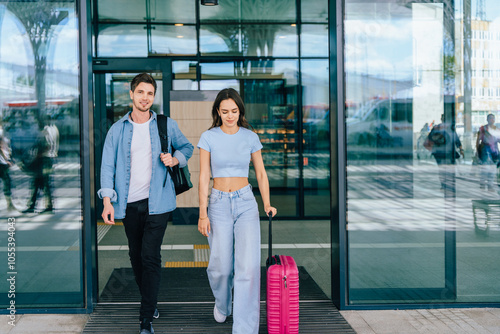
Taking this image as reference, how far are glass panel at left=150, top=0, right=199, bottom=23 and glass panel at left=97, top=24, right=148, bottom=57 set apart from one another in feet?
1.09

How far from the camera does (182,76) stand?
8.84 meters

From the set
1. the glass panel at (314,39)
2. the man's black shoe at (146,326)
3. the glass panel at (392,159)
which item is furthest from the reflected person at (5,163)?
the glass panel at (314,39)

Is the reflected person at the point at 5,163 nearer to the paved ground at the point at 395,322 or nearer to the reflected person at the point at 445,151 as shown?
the paved ground at the point at 395,322

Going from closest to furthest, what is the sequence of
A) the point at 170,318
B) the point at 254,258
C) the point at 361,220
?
1. the point at 254,258
2. the point at 170,318
3. the point at 361,220

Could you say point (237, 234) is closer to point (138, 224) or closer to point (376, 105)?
point (138, 224)

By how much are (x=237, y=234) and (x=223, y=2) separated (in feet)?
20.2

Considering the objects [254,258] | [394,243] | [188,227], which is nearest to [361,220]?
[394,243]

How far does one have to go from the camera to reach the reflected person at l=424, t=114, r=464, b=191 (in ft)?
14.6

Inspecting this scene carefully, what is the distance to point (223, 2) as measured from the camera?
8859 mm

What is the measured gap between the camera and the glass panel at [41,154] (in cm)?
427

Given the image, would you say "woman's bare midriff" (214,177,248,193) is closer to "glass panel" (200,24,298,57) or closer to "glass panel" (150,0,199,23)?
"glass panel" (200,24,298,57)

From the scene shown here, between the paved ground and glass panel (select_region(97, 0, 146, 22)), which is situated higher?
glass panel (select_region(97, 0, 146, 22))

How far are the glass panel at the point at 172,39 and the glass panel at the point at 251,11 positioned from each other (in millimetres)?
349

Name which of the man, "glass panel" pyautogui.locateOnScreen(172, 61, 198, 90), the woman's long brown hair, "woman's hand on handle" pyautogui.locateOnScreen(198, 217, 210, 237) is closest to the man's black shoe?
the man
